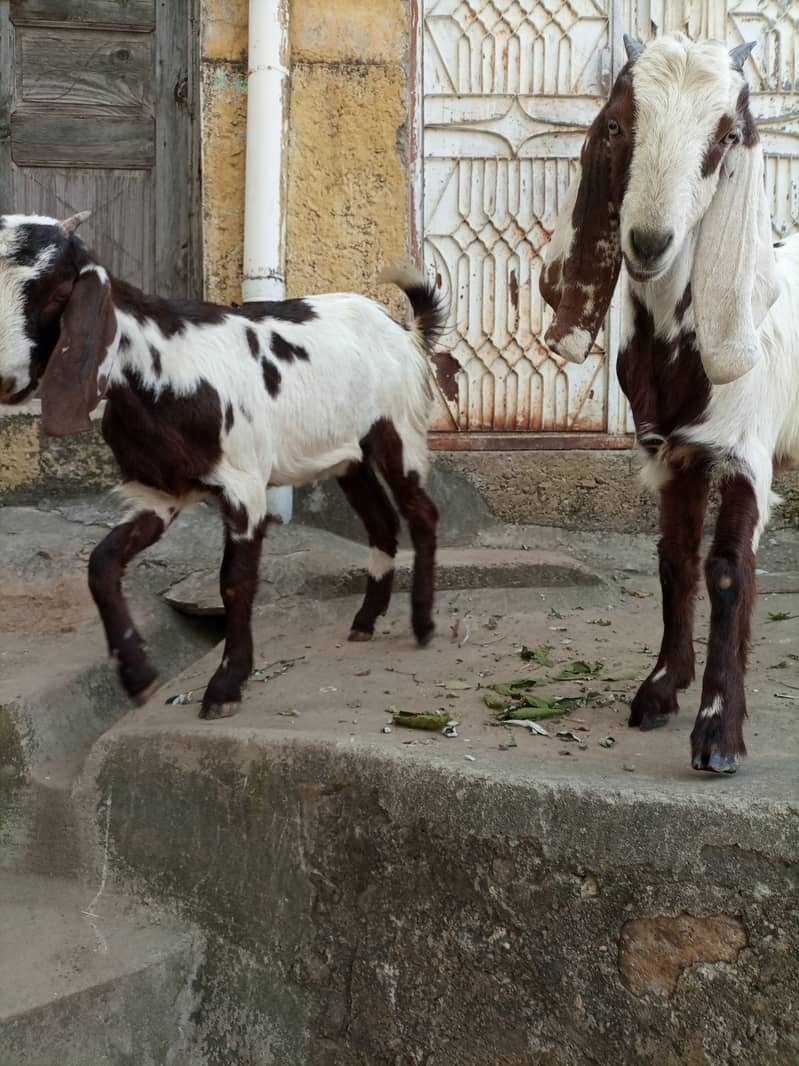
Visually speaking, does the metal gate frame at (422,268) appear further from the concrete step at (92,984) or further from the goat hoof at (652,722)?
the concrete step at (92,984)

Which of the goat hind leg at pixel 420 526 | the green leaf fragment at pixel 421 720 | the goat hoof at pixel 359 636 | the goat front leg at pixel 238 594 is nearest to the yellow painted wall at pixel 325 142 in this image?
the goat hind leg at pixel 420 526

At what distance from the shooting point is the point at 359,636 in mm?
4395

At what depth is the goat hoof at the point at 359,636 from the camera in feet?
14.4

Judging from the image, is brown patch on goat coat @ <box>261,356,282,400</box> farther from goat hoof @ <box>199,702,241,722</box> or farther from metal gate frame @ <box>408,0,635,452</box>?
metal gate frame @ <box>408,0,635,452</box>

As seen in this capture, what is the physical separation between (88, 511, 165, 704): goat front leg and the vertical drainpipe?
1740 mm

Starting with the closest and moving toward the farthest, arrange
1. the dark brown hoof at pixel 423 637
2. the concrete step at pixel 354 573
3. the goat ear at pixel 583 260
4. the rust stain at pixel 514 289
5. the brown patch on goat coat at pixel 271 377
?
1. the goat ear at pixel 583 260
2. the brown patch on goat coat at pixel 271 377
3. the dark brown hoof at pixel 423 637
4. the concrete step at pixel 354 573
5. the rust stain at pixel 514 289

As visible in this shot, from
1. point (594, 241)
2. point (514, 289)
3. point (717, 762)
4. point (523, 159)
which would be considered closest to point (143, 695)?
point (717, 762)

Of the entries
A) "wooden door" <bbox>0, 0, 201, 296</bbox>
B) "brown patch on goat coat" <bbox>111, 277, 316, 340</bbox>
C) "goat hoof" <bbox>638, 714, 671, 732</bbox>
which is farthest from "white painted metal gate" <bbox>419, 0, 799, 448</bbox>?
"goat hoof" <bbox>638, 714, 671, 732</bbox>

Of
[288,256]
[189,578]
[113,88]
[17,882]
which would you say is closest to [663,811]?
[17,882]

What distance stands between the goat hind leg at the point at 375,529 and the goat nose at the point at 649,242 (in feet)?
6.45

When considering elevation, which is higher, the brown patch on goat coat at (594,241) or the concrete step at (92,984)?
the brown patch on goat coat at (594,241)

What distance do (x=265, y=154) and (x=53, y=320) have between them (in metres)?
2.31

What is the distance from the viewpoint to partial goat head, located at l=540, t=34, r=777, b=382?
2.60 meters

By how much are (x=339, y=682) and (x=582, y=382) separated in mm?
2404
